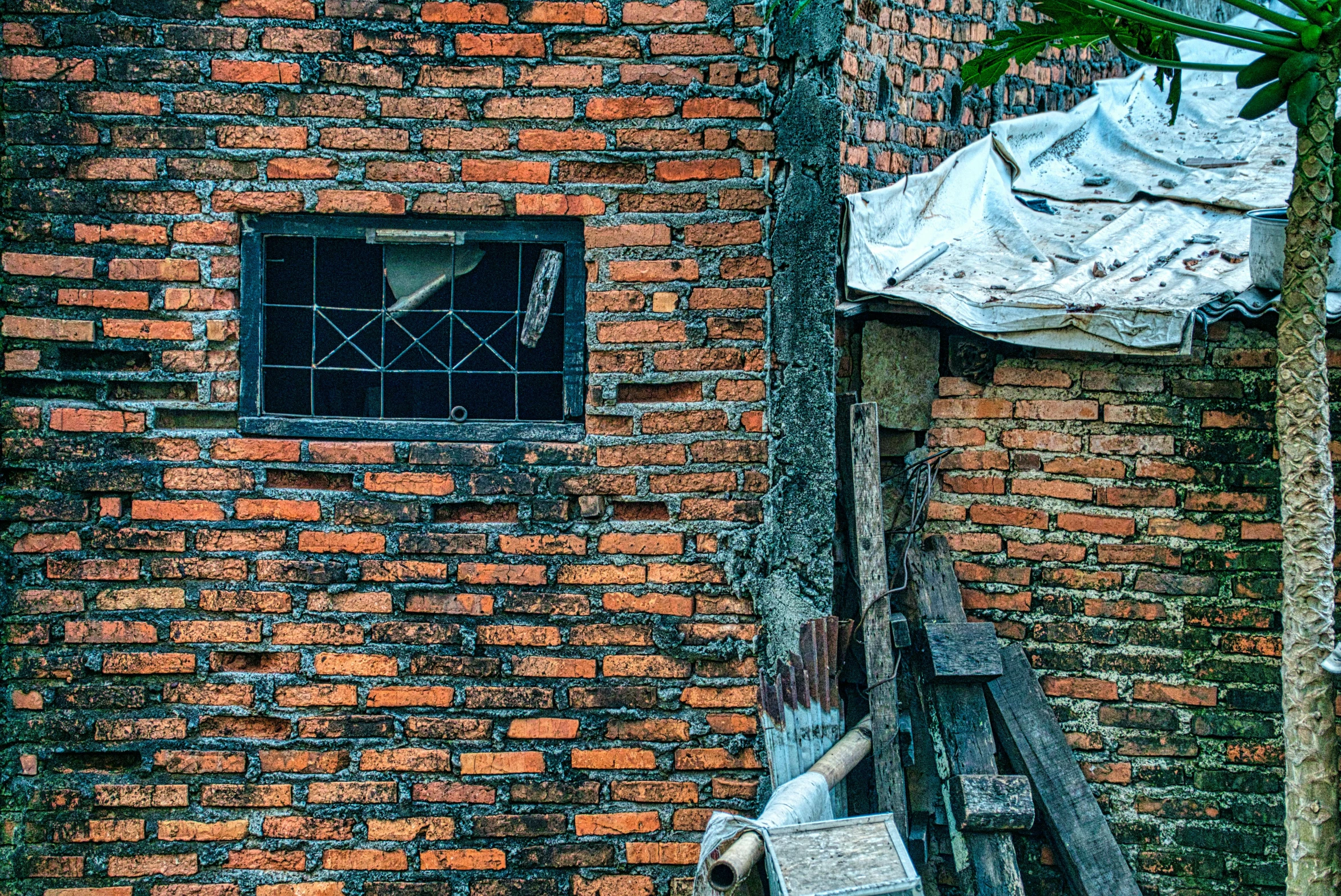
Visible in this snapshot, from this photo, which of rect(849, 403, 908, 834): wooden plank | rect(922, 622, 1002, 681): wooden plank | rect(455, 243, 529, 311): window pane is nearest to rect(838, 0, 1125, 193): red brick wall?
rect(849, 403, 908, 834): wooden plank

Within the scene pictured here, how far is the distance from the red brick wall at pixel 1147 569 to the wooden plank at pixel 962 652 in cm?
21

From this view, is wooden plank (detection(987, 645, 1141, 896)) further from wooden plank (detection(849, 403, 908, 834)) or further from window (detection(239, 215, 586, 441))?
window (detection(239, 215, 586, 441))

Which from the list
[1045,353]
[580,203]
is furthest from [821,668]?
[580,203]

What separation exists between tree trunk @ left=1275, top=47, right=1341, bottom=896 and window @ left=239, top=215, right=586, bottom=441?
210 cm

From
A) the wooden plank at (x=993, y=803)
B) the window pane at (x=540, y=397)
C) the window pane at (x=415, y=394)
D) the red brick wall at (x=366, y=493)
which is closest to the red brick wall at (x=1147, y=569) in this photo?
the wooden plank at (x=993, y=803)

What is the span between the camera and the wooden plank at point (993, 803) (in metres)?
3.09

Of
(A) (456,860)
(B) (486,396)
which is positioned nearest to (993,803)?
(A) (456,860)

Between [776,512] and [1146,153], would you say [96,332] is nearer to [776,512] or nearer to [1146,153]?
[776,512]

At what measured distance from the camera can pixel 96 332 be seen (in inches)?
126

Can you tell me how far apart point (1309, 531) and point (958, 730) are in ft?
4.04

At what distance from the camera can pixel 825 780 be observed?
2900 mm

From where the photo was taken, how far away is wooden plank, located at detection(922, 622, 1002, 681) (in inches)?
127

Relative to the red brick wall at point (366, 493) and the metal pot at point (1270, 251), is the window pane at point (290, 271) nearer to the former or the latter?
the red brick wall at point (366, 493)

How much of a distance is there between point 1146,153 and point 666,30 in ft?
6.71
